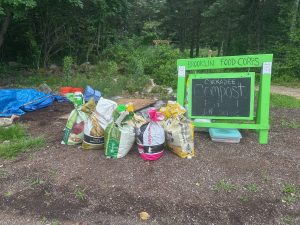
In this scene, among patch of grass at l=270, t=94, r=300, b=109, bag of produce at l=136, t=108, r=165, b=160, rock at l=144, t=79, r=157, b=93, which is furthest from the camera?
rock at l=144, t=79, r=157, b=93

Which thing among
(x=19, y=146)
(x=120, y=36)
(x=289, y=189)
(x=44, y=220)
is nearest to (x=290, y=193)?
(x=289, y=189)

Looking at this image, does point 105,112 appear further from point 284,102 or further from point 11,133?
point 284,102

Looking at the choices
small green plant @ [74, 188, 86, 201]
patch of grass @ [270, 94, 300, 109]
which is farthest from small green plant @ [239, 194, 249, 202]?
patch of grass @ [270, 94, 300, 109]

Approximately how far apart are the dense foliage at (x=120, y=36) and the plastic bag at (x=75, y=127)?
4.54m

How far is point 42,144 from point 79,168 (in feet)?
2.93

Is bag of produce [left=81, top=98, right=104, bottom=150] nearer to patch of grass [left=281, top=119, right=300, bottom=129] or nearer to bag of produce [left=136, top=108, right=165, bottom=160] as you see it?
bag of produce [left=136, top=108, right=165, bottom=160]

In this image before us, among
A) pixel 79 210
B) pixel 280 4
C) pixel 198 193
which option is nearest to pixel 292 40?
pixel 280 4

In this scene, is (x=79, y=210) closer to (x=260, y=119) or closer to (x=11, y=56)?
(x=260, y=119)

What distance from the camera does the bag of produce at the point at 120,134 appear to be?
11.0 feet

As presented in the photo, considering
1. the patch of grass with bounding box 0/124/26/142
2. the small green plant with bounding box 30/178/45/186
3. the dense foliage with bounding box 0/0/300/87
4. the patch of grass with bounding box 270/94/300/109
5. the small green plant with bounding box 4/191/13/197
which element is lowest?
the small green plant with bounding box 4/191/13/197

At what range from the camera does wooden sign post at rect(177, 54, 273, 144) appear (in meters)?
3.89

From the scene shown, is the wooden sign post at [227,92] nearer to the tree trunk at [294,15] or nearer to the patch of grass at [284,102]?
the patch of grass at [284,102]

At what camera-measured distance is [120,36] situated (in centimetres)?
1291

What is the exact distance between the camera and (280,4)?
1120 centimetres
